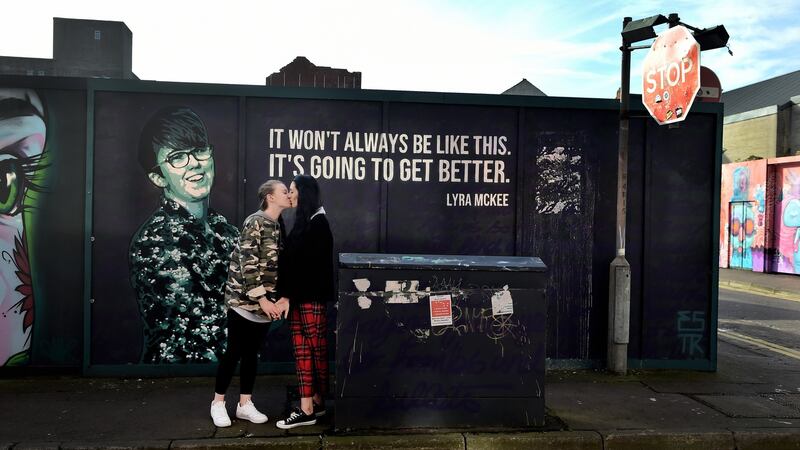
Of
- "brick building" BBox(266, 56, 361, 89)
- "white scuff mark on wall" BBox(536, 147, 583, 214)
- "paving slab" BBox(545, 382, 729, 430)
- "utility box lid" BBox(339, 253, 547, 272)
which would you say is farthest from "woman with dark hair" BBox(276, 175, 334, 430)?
"brick building" BBox(266, 56, 361, 89)

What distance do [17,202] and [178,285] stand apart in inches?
64.5

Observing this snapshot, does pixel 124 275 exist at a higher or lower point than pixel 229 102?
lower

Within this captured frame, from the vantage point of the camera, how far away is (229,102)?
553 cm

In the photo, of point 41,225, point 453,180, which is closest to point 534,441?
point 453,180

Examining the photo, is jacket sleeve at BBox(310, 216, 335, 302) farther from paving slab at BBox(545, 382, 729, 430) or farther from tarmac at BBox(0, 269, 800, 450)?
paving slab at BBox(545, 382, 729, 430)

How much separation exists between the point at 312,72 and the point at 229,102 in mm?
23323

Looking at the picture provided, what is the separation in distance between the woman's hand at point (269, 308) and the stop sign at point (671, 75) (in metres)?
3.98

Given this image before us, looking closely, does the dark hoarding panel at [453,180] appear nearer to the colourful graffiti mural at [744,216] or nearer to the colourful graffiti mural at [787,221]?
the colourful graffiti mural at [744,216]

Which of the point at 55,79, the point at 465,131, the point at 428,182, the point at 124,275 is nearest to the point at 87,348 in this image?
the point at 124,275

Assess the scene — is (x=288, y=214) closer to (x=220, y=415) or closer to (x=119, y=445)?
(x=220, y=415)

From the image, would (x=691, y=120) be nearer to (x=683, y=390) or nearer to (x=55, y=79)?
(x=683, y=390)

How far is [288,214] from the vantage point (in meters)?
5.58

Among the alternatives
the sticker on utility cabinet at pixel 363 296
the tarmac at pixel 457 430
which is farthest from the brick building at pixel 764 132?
the sticker on utility cabinet at pixel 363 296

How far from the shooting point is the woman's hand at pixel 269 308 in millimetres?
4082
